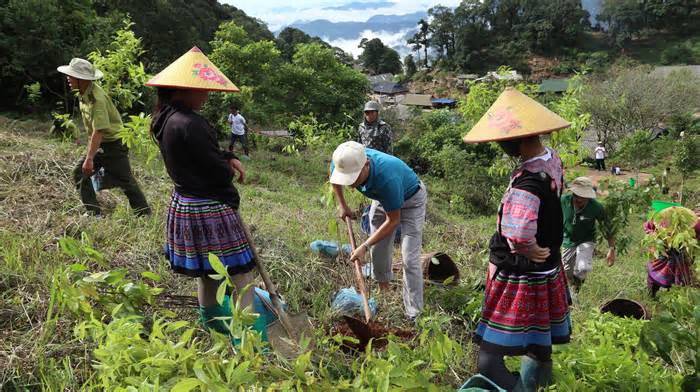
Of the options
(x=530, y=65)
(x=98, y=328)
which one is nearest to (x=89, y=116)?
(x=98, y=328)

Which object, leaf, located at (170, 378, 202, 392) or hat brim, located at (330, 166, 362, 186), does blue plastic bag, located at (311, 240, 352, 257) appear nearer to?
hat brim, located at (330, 166, 362, 186)

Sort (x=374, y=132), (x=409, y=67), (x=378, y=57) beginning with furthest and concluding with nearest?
1. (x=378, y=57)
2. (x=409, y=67)
3. (x=374, y=132)

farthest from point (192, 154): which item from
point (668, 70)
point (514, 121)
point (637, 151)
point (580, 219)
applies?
point (668, 70)

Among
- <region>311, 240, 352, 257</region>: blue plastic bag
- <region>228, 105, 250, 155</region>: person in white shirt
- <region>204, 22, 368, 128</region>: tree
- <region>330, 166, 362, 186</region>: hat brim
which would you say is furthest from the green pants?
<region>204, 22, 368, 128</region>: tree

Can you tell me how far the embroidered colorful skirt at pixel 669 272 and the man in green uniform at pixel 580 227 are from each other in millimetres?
376

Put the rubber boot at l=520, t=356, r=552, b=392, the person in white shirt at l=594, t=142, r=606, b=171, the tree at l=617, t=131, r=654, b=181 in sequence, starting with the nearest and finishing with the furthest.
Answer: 1. the rubber boot at l=520, t=356, r=552, b=392
2. the person in white shirt at l=594, t=142, r=606, b=171
3. the tree at l=617, t=131, r=654, b=181

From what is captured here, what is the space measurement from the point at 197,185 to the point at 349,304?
1280mm

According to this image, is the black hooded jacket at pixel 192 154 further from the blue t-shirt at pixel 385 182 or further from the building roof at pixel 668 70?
the building roof at pixel 668 70

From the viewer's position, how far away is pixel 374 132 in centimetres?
559

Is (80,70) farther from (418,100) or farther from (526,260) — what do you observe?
(418,100)

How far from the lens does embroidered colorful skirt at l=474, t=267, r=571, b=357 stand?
6.53 ft

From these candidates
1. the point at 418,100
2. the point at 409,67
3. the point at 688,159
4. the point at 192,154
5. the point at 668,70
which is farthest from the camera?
the point at 409,67

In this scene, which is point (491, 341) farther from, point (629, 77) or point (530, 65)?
point (530, 65)

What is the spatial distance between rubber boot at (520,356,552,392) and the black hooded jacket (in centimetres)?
158
